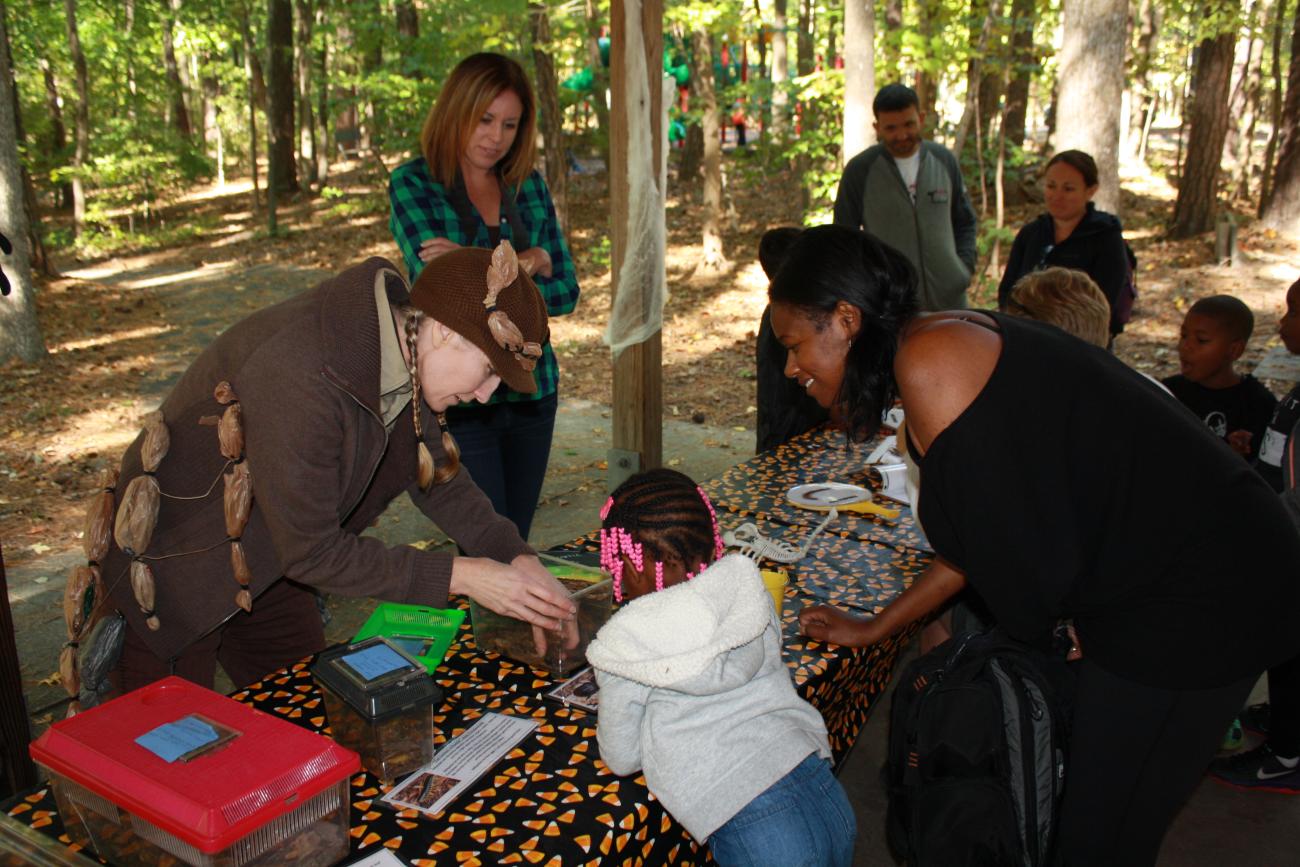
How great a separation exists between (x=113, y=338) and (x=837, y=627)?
9335 millimetres

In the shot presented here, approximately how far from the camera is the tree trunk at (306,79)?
16.5 meters

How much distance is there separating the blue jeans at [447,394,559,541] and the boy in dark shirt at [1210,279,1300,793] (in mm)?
2227

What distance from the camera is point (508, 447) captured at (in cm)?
318

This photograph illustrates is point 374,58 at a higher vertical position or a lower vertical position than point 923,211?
higher

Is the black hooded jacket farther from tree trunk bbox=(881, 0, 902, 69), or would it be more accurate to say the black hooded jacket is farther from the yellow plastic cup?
tree trunk bbox=(881, 0, 902, 69)

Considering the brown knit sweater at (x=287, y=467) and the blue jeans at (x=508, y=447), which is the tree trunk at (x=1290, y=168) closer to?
the blue jeans at (x=508, y=447)

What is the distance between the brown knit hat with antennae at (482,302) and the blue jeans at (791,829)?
34.3 inches

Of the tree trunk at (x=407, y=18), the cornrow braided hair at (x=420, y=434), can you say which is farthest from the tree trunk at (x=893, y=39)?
the cornrow braided hair at (x=420, y=434)

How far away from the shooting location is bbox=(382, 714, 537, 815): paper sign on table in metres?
1.58

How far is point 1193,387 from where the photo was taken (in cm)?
373

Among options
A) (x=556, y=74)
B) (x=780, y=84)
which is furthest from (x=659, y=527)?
(x=556, y=74)

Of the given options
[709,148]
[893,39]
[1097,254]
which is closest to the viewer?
[1097,254]

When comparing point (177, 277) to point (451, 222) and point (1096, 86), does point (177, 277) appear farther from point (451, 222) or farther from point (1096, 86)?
point (451, 222)

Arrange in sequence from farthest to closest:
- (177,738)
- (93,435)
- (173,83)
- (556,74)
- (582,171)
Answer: (173,83)
(582,171)
(556,74)
(93,435)
(177,738)
